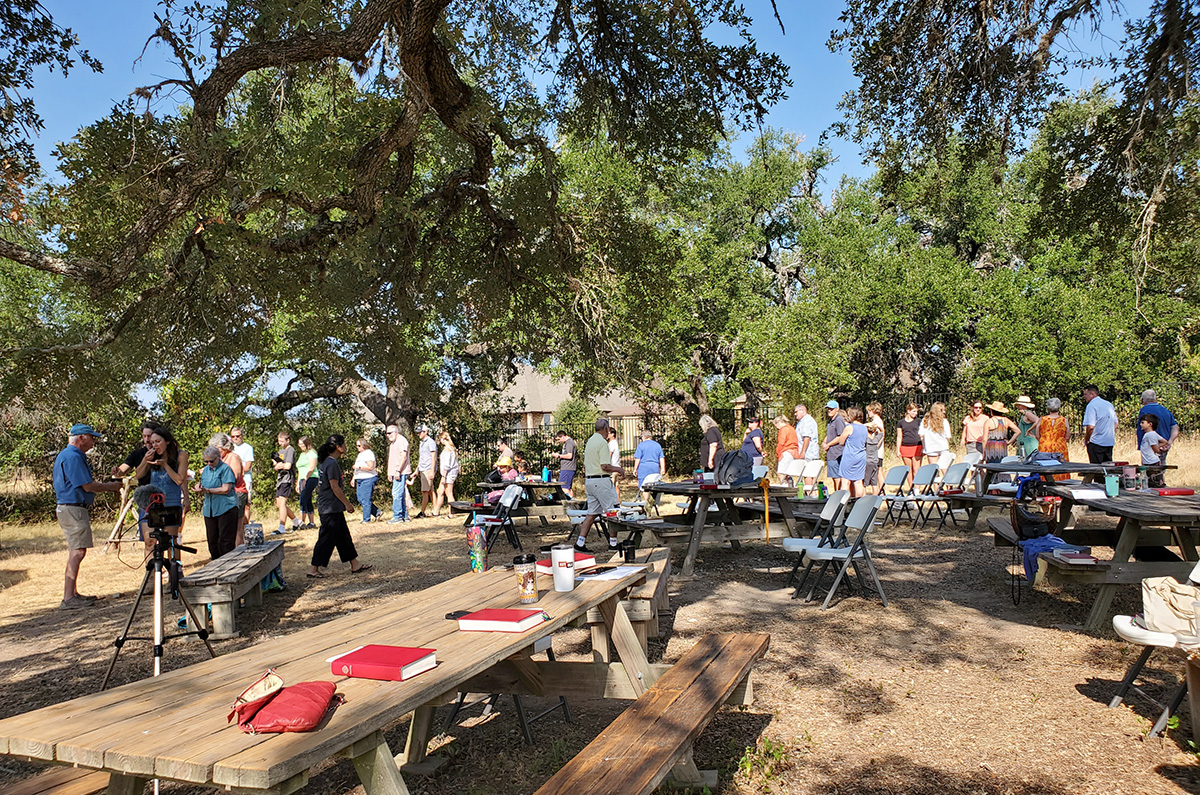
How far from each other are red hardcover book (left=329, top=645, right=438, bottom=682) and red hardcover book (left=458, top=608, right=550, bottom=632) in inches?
16.3

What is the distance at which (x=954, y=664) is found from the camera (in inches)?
202

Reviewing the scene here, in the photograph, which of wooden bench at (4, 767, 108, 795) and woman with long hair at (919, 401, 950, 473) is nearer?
wooden bench at (4, 767, 108, 795)

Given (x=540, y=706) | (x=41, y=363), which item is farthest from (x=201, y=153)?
(x=540, y=706)

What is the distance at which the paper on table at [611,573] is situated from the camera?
13.9 ft

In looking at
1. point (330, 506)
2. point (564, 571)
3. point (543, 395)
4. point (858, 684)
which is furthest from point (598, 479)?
point (543, 395)

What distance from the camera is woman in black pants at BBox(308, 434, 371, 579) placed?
864 cm

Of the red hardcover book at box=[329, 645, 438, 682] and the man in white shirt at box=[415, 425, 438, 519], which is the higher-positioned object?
the man in white shirt at box=[415, 425, 438, 519]

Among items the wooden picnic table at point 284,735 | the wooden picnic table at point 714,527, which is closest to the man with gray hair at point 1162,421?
the wooden picnic table at point 714,527

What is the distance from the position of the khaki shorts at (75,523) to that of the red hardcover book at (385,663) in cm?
633

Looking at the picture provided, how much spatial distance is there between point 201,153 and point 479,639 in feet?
12.9

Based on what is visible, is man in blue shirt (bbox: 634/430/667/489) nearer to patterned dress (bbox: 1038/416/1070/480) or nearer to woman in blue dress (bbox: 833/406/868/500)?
woman in blue dress (bbox: 833/406/868/500)

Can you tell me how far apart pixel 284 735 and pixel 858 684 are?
363cm

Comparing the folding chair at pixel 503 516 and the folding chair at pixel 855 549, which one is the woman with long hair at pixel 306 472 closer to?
the folding chair at pixel 503 516

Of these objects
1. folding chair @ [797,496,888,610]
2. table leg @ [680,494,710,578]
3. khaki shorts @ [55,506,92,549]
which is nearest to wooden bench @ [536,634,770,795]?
folding chair @ [797,496,888,610]
